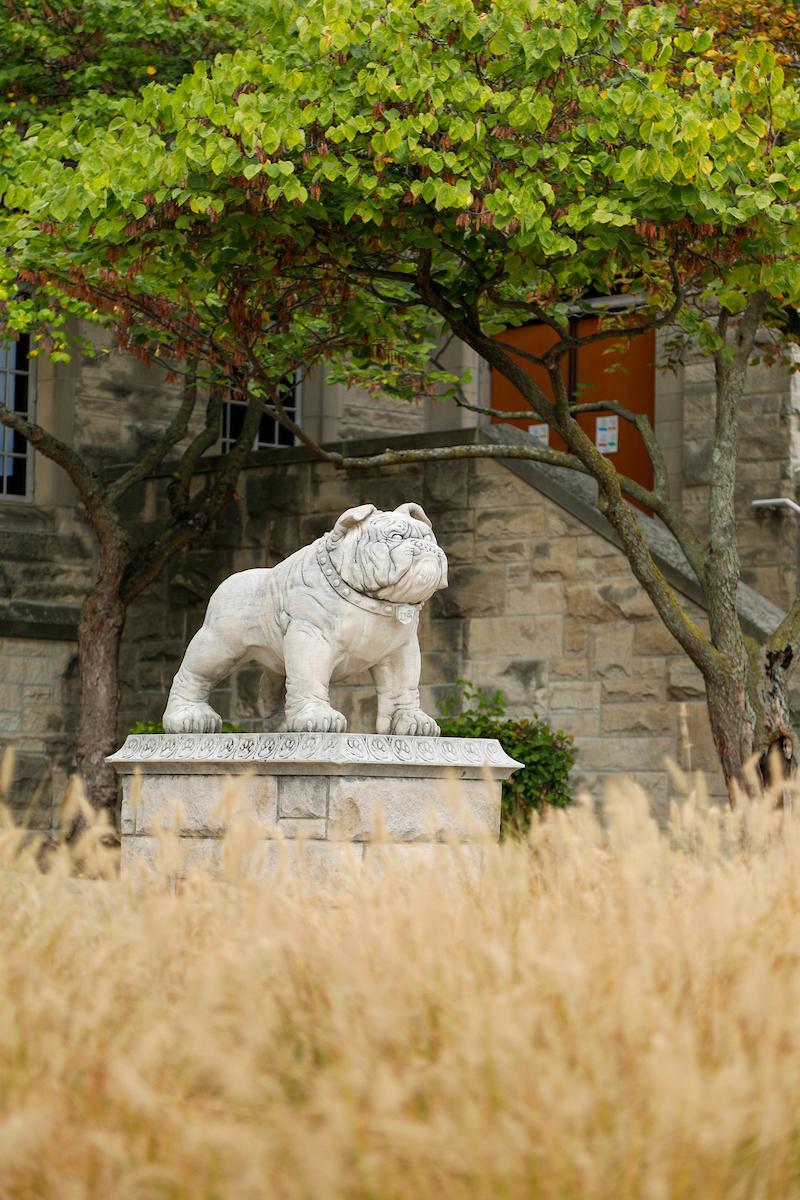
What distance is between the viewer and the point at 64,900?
15.0ft

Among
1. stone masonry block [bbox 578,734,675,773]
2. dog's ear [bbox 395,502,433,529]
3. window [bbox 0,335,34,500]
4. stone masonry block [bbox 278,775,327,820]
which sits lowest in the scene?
stone masonry block [bbox 278,775,327,820]

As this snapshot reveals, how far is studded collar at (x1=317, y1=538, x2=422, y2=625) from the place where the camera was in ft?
24.8

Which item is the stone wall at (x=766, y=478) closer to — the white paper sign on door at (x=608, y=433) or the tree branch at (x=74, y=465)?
the white paper sign on door at (x=608, y=433)

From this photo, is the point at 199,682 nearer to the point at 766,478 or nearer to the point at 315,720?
the point at 315,720

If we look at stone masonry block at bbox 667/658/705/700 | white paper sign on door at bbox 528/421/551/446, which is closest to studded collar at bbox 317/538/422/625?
stone masonry block at bbox 667/658/705/700

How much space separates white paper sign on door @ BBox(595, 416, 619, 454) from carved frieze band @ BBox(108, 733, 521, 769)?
26.5 ft

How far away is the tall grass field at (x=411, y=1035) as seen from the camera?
2.92m

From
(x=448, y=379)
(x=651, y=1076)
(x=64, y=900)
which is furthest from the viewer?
(x=448, y=379)

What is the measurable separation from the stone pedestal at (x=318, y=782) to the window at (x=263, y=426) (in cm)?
811

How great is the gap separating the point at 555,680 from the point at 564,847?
7.34m

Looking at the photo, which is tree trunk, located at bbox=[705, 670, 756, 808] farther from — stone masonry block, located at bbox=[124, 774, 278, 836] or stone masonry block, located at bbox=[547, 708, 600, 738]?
stone masonry block, located at bbox=[124, 774, 278, 836]

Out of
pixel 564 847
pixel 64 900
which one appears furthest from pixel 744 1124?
pixel 64 900

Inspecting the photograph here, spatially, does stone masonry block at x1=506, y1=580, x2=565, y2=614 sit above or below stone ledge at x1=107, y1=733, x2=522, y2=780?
above

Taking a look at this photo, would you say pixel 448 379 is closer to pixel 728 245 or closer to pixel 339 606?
pixel 728 245
